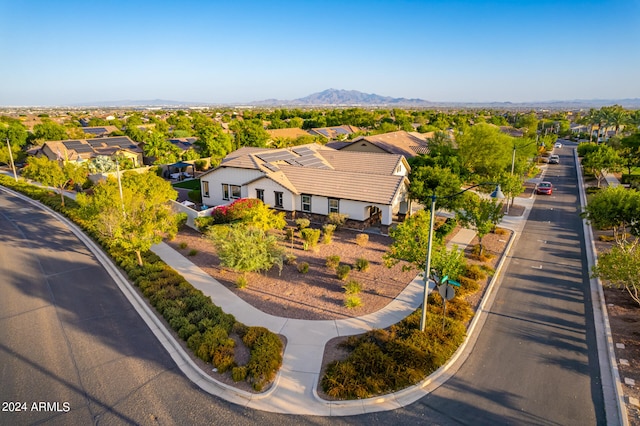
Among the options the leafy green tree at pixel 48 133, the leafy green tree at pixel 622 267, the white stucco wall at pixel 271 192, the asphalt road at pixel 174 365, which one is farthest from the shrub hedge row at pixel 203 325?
the leafy green tree at pixel 48 133

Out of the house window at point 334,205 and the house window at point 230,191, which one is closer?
the house window at point 334,205

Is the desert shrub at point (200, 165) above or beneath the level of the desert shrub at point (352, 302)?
Result: above

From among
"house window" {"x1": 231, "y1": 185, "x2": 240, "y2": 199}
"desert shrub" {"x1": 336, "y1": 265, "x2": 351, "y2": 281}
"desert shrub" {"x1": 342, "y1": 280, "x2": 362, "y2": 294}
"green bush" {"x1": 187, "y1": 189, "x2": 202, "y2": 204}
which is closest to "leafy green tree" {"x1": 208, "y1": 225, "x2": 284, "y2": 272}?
"desert shrub" {"x1": 336, "y1": 265, "x2": 351, "y2": 281}

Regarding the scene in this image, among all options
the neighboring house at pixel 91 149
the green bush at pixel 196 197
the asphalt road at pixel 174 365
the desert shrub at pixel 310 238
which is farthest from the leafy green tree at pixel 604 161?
the neighboring house at pixel 91 149

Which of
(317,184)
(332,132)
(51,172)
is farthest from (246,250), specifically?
(332,132)

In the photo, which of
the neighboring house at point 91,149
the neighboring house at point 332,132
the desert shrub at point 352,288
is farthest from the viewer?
the neighboring house at point 332,132

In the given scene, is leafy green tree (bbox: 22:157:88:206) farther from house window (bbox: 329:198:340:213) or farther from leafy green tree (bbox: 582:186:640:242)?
leafy green tree (bbox: 582:186:640:242)

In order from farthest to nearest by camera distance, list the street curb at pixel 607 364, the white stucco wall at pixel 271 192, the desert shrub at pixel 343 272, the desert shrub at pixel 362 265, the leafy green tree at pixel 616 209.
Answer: the white stucco wall at pixel 271 192 < the desert shrub at pixel 362 265 < the desert shrub at pixel 343 272 < the leafy green tree at pixel 616 209 < the street curb at pixel 607 364

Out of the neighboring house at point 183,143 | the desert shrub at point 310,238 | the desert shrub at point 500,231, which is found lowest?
the desert shrub at point 500,231

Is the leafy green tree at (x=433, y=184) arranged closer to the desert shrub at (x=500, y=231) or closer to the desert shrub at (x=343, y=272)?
the desert shrub at (x=500, y=231)
